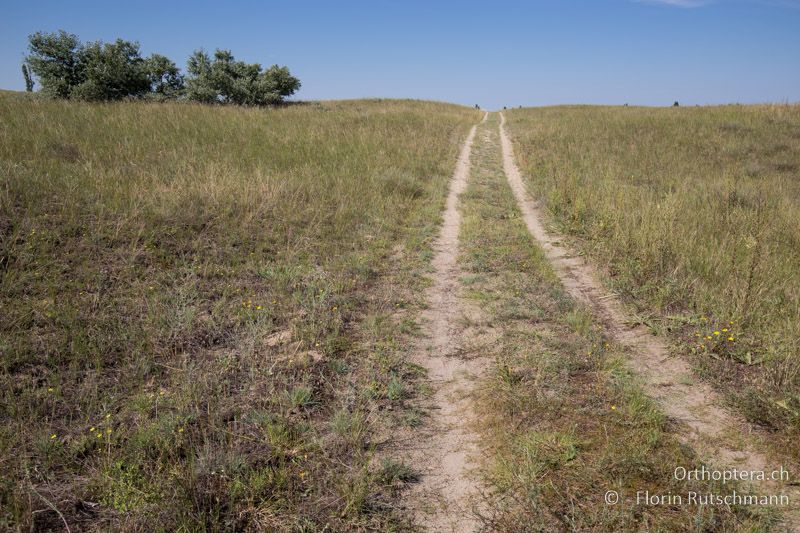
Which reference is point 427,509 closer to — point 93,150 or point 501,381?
point 501,381

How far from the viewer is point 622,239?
634cm

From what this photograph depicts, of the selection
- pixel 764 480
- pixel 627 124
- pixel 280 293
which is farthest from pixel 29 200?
pixel 627 124

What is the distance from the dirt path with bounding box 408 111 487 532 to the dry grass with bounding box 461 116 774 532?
0.14 metres

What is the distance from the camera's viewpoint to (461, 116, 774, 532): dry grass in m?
2.33

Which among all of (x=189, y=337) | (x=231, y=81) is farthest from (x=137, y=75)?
(x=189, y=337)

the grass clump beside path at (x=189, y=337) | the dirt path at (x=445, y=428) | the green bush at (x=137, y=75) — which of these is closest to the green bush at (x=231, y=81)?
the green bush at (x=137, y=75)

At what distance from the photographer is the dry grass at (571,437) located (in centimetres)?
233

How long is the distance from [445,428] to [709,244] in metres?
5.21

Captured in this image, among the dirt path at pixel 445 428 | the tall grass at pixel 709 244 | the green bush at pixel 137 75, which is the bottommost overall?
the dirt path at pixel 445 428

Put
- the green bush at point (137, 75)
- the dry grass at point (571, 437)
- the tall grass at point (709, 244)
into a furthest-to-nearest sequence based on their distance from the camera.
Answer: the green bush at point (137, 75)
the tall grass at point (709, 244)
the dry grass at point (571, 437)

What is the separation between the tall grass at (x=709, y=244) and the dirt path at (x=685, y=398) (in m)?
0.19

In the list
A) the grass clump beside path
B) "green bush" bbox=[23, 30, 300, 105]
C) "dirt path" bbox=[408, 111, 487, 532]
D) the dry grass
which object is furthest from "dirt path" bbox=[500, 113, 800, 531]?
"green bush" bbox=[23, 30, 300, 105]

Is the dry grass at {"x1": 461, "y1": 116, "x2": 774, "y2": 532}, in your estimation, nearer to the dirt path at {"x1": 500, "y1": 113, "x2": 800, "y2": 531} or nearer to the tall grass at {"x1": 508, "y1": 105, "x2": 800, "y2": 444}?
the dirt path at {"x1": 500, "y1": 113, "x2": 800, "y2": 531}

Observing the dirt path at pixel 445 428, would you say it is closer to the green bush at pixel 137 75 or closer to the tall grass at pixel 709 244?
the tall grass at pixel 709 244
